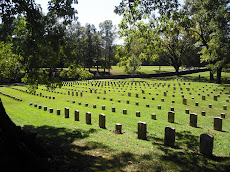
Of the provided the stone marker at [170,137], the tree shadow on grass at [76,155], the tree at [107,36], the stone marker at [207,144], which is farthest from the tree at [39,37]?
A: the tree at [107,36]

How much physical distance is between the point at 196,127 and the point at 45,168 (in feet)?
28.2

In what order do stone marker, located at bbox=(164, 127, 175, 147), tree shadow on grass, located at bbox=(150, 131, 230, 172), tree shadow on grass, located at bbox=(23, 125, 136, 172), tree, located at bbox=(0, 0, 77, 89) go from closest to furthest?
tree shadow on grass, located at bbox=(23, 125, 136, 172) → tree shadow on grass, located at bbox=(150, 131, 230, 172) → stone marker, located at bbox=(164, 127, 175, 147) → tree, located at bbox=(0, 0, 77, 89)

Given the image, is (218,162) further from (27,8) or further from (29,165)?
(27,8)

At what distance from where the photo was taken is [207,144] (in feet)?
21.0

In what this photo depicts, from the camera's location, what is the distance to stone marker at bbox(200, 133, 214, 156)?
6352 mm

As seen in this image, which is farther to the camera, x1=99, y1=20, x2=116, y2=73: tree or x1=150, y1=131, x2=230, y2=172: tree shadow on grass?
x1=99, y1=20, x2=116, y2=73: tree

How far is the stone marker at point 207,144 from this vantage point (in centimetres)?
635

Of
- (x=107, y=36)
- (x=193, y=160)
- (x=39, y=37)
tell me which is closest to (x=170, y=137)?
(x=193, y=160)

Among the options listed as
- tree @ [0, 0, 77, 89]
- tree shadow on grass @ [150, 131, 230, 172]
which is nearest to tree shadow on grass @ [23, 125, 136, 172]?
tree shadow on grass @ [150, 131, 230, 172]

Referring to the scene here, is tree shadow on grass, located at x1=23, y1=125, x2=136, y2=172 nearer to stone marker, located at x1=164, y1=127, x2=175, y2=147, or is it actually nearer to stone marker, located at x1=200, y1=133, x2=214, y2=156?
stone marker, located at x1=164, y1=127, x2=175, y2=147

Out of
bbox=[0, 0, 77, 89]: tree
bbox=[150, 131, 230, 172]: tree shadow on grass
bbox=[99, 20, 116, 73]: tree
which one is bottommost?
bbox=[150, 131, 230, 172]: tree shadow on grass

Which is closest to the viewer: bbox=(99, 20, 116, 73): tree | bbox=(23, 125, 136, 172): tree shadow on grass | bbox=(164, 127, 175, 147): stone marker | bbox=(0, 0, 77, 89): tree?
bbox=(23, 125, 136, 172): tree shadow on grass

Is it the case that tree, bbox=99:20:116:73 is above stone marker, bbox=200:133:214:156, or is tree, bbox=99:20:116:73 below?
above

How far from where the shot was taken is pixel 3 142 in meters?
4.06
